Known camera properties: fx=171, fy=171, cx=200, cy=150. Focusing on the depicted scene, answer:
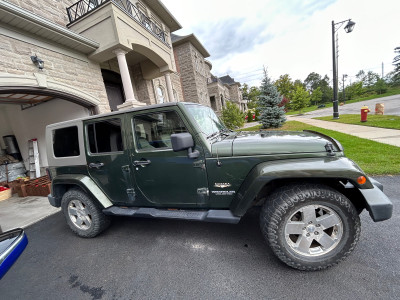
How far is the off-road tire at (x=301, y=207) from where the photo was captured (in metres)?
1.68

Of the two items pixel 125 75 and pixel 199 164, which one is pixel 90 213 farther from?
pixel 125 75

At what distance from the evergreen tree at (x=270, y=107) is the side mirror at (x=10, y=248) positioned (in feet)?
38.0

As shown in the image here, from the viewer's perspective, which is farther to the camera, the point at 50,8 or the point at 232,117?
the point at 232,117

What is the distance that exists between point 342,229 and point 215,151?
151cm

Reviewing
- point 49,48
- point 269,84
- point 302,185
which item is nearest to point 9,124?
point 49,48

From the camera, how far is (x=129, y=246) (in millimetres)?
2539

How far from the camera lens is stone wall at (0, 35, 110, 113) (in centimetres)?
443

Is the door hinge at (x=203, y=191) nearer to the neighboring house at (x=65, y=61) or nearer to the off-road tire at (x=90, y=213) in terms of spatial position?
the off-road tire at (x=90, y=213)

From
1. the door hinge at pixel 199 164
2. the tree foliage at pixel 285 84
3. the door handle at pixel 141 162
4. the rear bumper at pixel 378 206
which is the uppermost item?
the tree foliage at pixel 285 84

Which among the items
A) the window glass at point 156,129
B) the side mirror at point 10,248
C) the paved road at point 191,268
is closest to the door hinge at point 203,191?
the window glass at point 156,129

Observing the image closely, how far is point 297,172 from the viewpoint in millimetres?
1683

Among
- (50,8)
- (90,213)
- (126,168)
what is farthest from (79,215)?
(50,8)

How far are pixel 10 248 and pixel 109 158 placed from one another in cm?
129

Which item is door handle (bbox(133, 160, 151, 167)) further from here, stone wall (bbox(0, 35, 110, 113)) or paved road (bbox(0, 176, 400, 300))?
stone wall (bbox(0, 35, 110, 113))
